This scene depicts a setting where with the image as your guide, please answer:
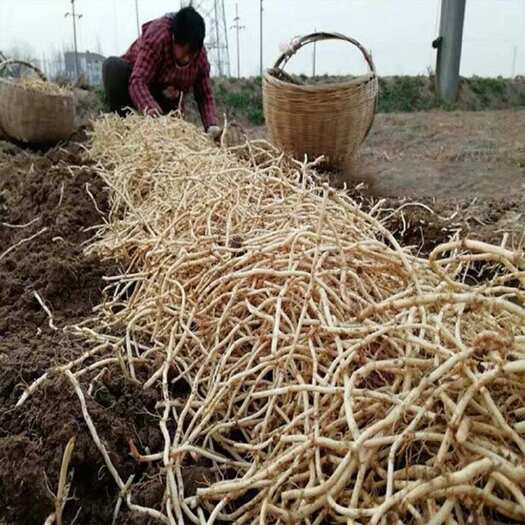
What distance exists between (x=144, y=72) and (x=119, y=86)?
1.60 ft

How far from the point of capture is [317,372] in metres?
0.99

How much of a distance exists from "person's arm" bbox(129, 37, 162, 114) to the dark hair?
17 cm

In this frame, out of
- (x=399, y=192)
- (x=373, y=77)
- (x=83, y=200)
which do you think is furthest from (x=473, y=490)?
(x=373, y=77)

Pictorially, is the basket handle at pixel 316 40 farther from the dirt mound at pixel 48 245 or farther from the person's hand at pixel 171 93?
the dirt mound at pixel 48 245

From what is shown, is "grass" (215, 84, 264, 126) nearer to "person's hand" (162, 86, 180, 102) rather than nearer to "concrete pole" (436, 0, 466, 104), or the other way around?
"concrete pole" (436, 0, 466, 104)

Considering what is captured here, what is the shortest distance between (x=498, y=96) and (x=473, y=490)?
9987mm

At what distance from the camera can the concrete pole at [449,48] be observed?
8000 mm

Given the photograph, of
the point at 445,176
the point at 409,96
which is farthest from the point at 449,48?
the point at 445,176

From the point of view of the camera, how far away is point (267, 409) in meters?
0.98

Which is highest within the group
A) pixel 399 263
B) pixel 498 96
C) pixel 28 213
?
pixel 399 263

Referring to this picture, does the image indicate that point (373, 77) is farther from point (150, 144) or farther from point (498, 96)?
point (498, 96)

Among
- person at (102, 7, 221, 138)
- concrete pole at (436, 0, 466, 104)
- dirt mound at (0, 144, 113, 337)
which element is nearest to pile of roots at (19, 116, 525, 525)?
dirt mound at (0, 144, 113, 337)

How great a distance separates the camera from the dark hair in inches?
126

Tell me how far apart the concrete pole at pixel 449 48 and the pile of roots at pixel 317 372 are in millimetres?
7445
